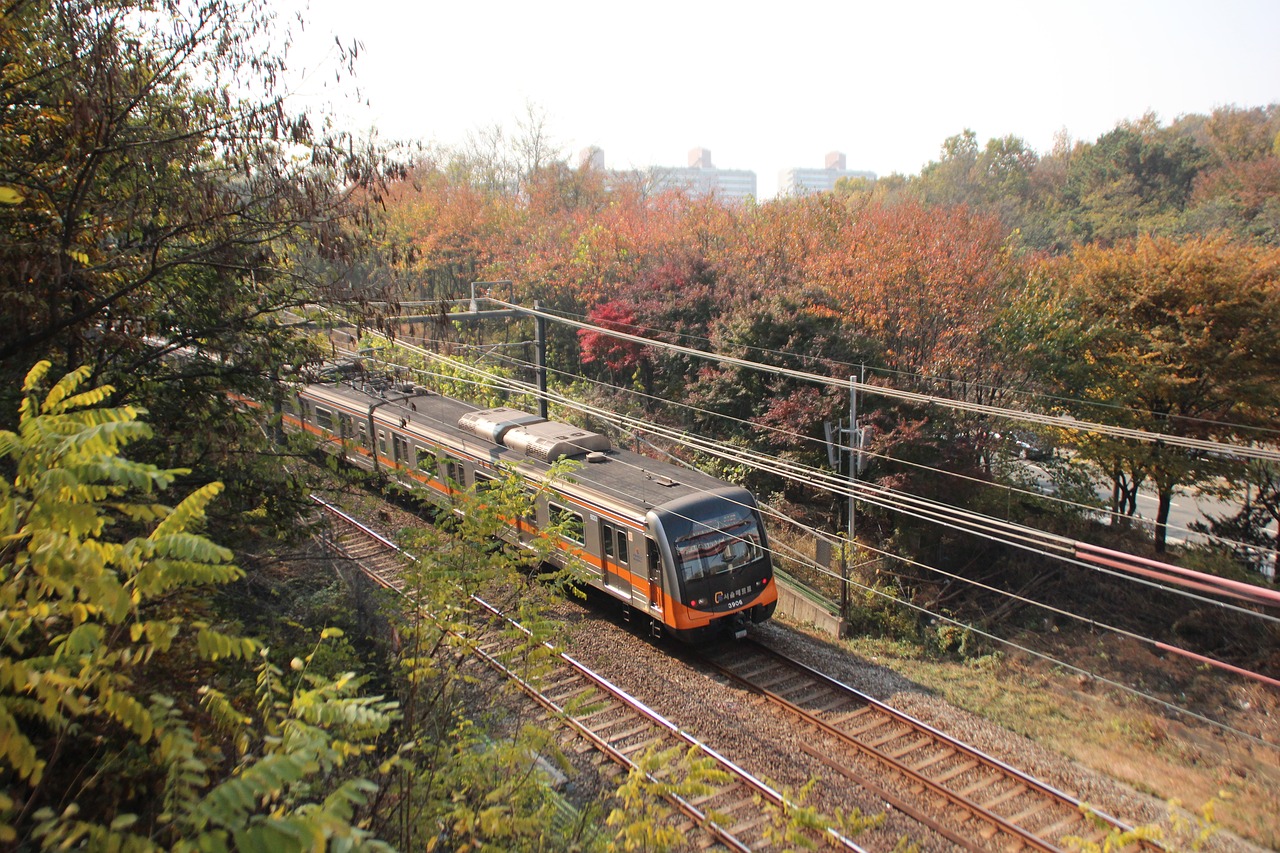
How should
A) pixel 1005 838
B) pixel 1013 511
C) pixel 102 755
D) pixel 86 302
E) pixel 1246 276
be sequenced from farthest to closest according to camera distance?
pixel 1013 511 < pixel 1246 276 < pixel 1005 838 < pixel 86 302 < pixel 102 755

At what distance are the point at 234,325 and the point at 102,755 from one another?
465 centimetres

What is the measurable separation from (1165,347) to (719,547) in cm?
1090

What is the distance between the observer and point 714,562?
12.1 m

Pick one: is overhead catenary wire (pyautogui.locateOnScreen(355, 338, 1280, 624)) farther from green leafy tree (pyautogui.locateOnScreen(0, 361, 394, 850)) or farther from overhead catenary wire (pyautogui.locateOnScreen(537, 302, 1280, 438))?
green leafy tree (pyautogui.locateOnScreen(0, 361, 394, 850))

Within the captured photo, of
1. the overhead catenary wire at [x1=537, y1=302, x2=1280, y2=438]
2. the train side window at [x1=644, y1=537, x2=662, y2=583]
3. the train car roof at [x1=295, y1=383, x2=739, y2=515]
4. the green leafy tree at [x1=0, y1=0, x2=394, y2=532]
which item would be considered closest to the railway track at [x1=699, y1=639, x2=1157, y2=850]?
the train side window at [x1=644, y1=537, x2=662, y2=583]

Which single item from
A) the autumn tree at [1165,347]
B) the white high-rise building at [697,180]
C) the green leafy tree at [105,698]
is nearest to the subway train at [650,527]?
the green leafy tree at [105,698]

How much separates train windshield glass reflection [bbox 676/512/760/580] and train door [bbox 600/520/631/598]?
1069 millimetres

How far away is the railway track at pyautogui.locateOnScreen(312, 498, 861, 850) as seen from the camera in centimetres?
762

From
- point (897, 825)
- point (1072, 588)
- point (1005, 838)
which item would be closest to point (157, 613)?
point (897, 825)

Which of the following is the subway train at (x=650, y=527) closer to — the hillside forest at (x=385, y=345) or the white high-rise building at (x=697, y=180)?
the hillside forest at (x=385, y=345)

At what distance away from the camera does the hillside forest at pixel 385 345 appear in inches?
113

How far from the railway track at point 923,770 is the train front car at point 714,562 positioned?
0.89 m

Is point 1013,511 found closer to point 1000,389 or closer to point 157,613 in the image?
point 1000,389

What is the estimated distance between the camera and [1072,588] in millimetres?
16812
